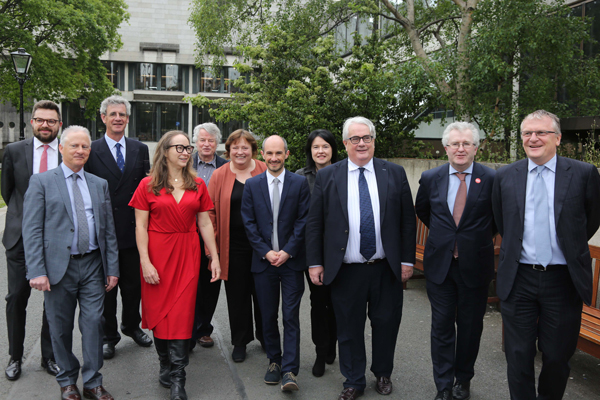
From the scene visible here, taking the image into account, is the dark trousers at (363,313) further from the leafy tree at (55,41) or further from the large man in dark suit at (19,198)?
the leafy tree at (55,41)

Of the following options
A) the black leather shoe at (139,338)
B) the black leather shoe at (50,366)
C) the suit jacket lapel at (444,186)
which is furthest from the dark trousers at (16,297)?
the suit jacket lapel at (444,186)

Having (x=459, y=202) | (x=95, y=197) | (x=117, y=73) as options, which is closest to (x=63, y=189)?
(x=95, y=197)

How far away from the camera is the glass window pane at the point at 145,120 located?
53.1 meters

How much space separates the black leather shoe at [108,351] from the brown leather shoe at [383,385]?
252 cm

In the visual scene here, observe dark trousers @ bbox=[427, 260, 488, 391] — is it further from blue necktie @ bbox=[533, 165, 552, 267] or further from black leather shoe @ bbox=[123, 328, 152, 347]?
black leather shoe @ bbox=[123, 328, 152, 347]

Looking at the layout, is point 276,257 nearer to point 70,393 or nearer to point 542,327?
point 70,393

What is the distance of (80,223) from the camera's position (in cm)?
394

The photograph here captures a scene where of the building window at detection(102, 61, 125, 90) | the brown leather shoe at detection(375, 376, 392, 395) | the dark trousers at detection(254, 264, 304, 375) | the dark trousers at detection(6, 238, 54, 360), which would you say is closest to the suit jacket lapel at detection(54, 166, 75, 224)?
the dark trousers at detection(6, 238, 54, 360)

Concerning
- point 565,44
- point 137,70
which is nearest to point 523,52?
point 565,44

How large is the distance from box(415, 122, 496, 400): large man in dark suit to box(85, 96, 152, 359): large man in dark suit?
276 cm

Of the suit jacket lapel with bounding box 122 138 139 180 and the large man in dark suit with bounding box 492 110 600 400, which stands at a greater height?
the suit jacket lapel with bounding box 122 138 139 180

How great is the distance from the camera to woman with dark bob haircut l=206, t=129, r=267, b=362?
4.86 metres

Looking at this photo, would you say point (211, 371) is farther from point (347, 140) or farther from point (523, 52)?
point (523, 52)

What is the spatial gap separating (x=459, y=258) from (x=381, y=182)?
2.75 ft
